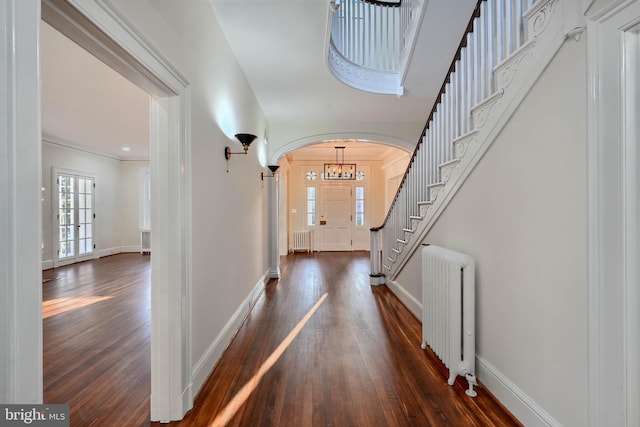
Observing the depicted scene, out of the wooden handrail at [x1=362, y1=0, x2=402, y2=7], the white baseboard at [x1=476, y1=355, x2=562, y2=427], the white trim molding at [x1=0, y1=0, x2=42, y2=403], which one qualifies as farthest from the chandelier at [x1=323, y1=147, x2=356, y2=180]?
the white trim molding at [x1=0, y1=0, x2=42, y2=403]

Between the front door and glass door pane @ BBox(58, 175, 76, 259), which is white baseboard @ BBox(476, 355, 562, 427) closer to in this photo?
the front door

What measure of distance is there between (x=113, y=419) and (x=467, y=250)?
2598 millimetres

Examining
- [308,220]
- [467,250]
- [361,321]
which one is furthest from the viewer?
[308,220]

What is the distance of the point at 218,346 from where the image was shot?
259 centimetres

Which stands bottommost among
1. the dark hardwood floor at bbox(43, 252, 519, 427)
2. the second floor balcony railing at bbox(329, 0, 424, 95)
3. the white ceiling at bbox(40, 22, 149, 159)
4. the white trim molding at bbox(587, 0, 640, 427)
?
the dark hardwood floor at bbox(43, 252, 519, 427)

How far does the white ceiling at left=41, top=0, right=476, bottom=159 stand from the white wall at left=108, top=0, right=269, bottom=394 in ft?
0.50

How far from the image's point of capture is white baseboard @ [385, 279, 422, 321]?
3.54 meters

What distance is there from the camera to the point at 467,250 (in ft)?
7.81

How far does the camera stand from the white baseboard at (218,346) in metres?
2.14

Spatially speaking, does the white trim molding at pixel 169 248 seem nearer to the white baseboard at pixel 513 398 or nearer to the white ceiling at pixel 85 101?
the white ceiling at pixel 85 101

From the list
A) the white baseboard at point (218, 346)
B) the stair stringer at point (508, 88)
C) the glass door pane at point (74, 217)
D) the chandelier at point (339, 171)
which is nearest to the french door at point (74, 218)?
the glass door pane at point (74, 217)

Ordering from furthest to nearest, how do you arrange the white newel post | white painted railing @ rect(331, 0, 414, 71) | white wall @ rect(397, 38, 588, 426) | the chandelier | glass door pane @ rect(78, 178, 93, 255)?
the chandelier, glass door pane @ rect(78, 178, 93, 255), the white newel post, white painted railing @ rect(331, 0, 414, 71), white wall @ rect(397, 38, 588, 426)

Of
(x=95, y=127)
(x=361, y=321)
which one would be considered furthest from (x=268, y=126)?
(x=361, y=321)

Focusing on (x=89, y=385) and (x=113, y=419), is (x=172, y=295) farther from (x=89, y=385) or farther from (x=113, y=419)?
(x=89, y=385)
